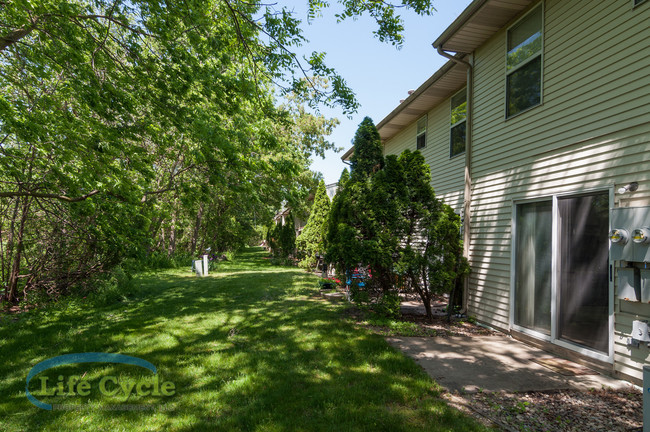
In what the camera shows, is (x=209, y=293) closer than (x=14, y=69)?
No

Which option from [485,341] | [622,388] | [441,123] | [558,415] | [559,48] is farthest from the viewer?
[441,123]

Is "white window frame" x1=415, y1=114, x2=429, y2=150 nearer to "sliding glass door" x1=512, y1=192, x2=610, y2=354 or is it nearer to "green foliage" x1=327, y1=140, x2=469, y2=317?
"green foliage" x1=327, y1=140, x2=469, y2=317

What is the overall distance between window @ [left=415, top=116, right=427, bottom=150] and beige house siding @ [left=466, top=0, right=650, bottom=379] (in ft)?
9.19

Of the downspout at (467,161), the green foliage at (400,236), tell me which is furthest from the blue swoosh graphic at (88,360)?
the downspout at (467,161)

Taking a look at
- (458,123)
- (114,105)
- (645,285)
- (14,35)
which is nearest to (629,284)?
(645,285)

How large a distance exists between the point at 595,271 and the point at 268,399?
14.3 ft

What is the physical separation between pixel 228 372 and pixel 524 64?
6710 mm

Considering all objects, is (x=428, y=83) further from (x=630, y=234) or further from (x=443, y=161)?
(x=630, y=234)

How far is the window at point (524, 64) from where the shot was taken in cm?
527

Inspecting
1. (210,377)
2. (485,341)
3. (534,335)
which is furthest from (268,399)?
(534,335)

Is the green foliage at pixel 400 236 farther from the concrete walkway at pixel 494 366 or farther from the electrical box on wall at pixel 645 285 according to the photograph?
the electrical box on wall at pixel 645 285

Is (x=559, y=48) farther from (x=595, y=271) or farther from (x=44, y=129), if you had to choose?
(x=44, y=129)

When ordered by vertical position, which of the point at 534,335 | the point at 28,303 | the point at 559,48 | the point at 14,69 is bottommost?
the point at 28,303

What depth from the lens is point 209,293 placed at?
29.3ft
